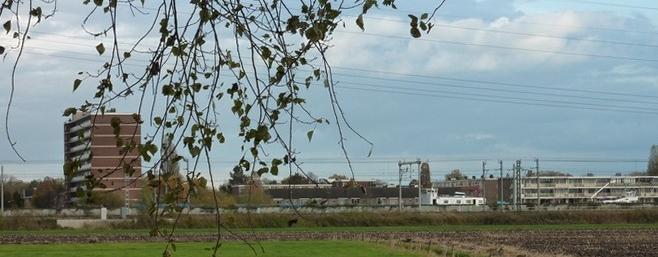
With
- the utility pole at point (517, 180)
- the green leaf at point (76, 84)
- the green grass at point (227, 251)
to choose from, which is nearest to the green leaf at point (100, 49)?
the green leaf at point (76, 84)

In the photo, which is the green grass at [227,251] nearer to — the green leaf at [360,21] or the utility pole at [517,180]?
the green leaf at [360,21]

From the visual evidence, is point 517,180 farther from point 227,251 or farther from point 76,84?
point 76,84

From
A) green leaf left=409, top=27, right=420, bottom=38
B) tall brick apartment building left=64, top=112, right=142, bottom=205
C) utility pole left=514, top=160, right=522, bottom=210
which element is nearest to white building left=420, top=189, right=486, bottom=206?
utility pole left=514, top=160, right=522, bottom=210

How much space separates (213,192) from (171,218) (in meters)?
0.25

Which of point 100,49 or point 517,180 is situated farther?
point 517,180

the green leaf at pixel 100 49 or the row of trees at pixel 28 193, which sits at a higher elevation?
the row of trees at pixel 28 193

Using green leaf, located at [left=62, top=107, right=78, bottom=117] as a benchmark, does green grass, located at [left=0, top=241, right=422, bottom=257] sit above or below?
Result: below

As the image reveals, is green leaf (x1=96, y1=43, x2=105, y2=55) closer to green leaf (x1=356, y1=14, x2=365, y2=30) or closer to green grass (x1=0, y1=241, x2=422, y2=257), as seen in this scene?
green leaf (x1=356, y1=14, x2=365, y2=30)

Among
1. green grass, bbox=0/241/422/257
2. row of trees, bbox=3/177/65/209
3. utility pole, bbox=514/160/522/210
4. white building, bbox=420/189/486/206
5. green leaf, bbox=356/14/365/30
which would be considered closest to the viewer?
green leaf, bbox=356/14/365/30

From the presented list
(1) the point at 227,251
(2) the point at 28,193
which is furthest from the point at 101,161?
(2) the point at 28,193

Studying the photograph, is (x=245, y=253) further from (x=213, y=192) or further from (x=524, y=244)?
(x=213, y=192)

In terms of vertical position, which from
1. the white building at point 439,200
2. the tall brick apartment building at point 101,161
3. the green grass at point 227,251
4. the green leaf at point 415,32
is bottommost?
the green grass at point 227,251

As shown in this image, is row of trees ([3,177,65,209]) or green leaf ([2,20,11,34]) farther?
row of trees ([3,177,65,209])

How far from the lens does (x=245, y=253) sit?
121 ft
